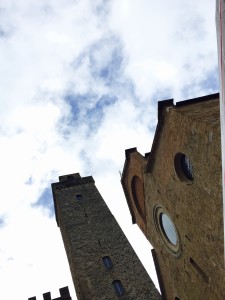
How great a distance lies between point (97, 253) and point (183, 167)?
13235 mm

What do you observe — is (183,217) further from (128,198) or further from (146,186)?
(128,198)

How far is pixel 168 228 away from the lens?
11320 millimetres

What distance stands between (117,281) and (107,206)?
23.6ft

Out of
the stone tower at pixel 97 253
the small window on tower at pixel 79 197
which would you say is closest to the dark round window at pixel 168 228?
the stone tower at pixel 97 253

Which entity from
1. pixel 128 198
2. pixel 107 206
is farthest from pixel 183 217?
pixel 107 206

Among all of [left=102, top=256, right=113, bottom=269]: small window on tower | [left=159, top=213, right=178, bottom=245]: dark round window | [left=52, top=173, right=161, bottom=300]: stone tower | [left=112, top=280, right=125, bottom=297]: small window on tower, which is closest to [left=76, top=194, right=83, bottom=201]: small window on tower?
[left=52, top=173, right=161, bottom=300]: stone tower

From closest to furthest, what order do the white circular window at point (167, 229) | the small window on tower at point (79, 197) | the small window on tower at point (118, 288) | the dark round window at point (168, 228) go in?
the white circular window at point (167, 229) → the dark round window at point (168, 228) → the small window on tower at point (118, 288) → the small window on tower at point (79, 197)

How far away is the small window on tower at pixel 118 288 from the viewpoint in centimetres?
1806

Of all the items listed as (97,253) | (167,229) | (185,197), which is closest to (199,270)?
(185,197)

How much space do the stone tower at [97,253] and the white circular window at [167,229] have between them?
7.85 m

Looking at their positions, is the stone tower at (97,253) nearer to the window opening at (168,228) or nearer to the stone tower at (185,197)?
the stone tower at (185,197)

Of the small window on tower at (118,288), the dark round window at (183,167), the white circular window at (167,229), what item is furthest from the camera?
the small window on tower at (118,288)

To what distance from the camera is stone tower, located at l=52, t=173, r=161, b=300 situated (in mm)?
18203

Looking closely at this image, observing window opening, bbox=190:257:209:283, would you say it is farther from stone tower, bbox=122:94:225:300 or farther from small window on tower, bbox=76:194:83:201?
small window on tower, bbox=76:194:83:201
